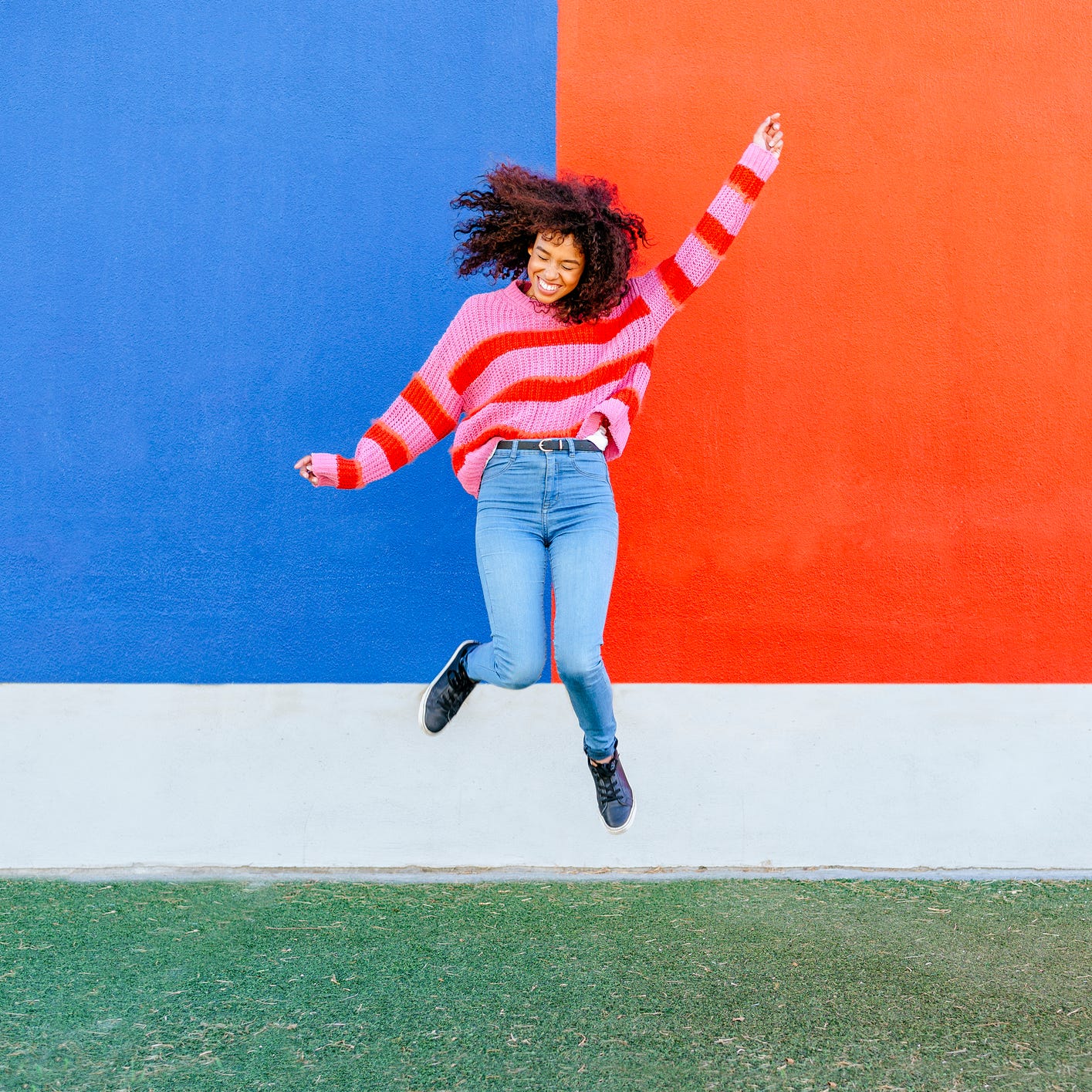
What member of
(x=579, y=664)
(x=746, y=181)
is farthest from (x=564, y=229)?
(x=579, y=664)

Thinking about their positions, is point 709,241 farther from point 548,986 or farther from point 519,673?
point 548,986

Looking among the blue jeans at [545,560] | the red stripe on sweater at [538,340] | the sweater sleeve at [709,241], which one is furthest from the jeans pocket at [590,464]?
the sweater sleeve at [709,241]

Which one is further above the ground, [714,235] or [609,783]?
[714,235]

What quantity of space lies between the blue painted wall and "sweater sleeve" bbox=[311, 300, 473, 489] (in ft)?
1.52

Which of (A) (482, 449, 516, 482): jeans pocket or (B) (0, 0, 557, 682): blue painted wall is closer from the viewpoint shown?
(A) (482, 449, 516, 482): jeans pocket

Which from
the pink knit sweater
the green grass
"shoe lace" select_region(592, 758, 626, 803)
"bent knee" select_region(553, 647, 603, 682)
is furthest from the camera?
"shoe lace" select_region(592, 758, 626, 803)

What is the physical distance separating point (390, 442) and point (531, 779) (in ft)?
4.20

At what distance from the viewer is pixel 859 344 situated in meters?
3.20

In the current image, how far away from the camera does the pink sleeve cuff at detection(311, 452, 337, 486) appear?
2578 mm

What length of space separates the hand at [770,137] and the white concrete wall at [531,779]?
1748 mm

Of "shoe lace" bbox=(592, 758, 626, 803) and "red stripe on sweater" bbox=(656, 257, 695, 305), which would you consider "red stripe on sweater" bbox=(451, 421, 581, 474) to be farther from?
"shoe lace" bbox=(592, 758, 626, 803)

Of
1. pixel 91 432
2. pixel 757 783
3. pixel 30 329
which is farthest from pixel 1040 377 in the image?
pixel 30 329

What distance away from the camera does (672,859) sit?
3109mm

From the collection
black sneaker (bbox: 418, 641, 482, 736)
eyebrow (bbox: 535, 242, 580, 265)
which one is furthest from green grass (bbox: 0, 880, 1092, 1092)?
eyebrow (bbox: 535, 242, 580, 265)
